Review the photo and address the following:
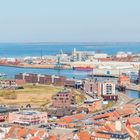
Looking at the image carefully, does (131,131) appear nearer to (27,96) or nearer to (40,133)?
(40,133)

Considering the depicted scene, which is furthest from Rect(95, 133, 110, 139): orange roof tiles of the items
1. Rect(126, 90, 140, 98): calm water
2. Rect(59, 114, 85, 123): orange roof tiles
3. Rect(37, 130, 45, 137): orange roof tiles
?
Rect(126, 90, 140, 98): calm water

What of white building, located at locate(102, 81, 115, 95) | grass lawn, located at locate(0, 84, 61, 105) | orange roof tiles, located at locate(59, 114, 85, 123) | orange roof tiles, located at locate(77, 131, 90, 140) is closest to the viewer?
orange roof tiles, located at locate(77, 131, 90, 140)

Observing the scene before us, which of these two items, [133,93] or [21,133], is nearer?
[21,133]

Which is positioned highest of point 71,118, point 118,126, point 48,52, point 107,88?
point 118,126

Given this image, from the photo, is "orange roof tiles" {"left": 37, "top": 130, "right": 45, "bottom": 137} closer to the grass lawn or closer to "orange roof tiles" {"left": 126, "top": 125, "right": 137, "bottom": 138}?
"orange roof tiles" {"left": 126, "top": 125, "right": 137, "bottom": 138}

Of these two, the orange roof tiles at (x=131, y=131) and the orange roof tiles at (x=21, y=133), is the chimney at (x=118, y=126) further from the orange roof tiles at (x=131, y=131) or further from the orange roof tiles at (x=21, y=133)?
the orange roof tiles at (x=21, y=133)

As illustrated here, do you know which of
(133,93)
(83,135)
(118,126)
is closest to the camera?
(83,135)

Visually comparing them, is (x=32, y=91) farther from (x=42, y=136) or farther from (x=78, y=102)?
(x=42, y=136)

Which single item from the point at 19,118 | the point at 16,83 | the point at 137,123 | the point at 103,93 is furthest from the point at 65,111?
the point at 16,83

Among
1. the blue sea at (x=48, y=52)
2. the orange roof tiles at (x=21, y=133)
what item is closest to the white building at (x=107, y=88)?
the blue sea at (x=48, y=52)

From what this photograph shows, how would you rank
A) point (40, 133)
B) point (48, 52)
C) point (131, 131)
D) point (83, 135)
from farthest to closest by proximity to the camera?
point (48, 52)
point (131, 131)
point (40, 133)
point (83, 135)

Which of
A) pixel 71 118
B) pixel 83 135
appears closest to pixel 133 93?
pixel 71 118
